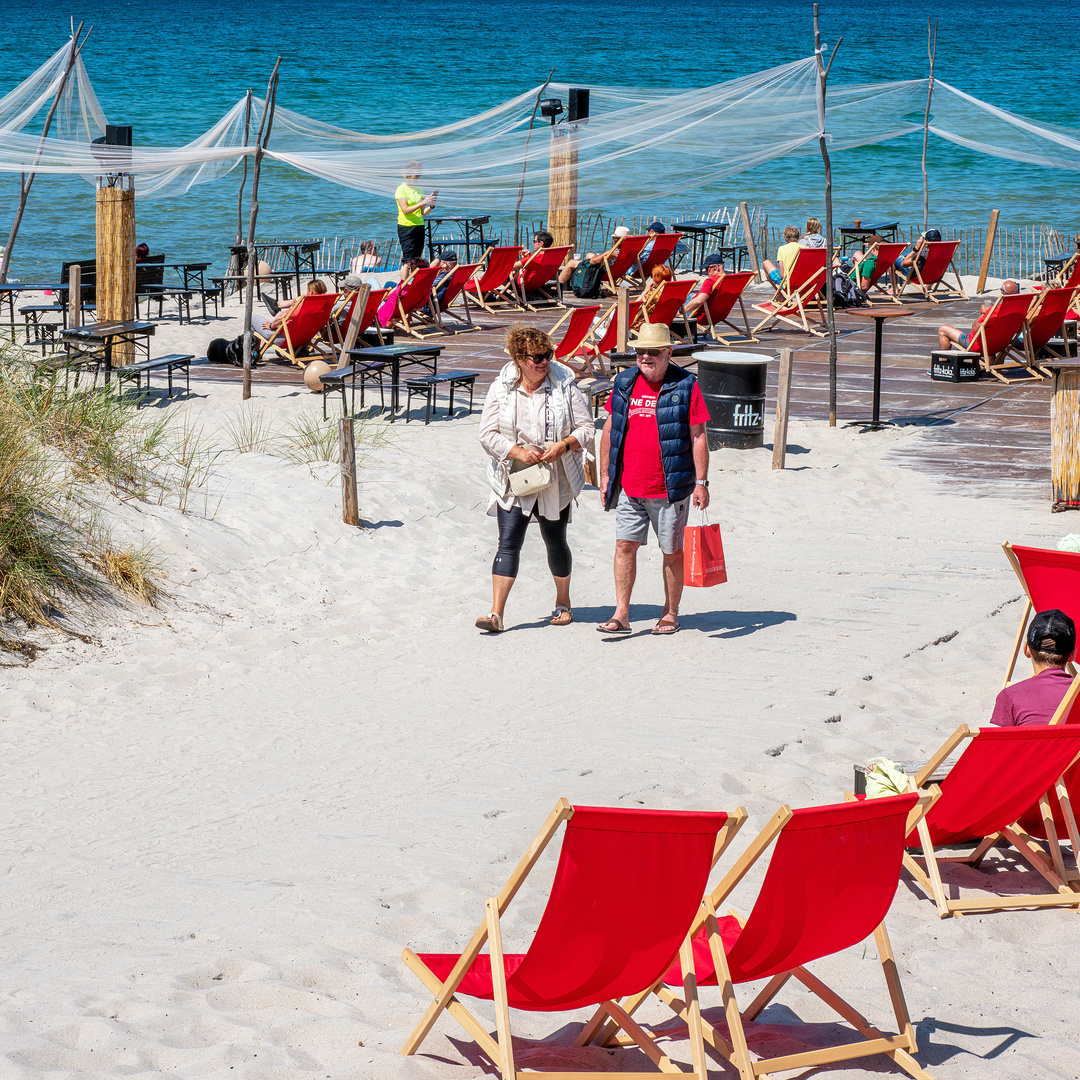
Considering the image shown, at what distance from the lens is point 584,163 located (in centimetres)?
1204

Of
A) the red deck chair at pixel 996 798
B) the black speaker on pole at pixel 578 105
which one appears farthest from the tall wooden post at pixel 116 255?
the red deck chair at pixel 996 798

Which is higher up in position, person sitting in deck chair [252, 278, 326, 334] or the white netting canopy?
the white netting canopy

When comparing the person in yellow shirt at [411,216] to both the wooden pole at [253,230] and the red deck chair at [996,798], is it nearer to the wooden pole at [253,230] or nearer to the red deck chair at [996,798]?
the wooden pole at [253,230]

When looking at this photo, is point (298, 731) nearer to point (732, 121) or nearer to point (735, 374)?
point (735, 374)

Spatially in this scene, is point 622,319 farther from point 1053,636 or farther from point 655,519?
point 1053,636

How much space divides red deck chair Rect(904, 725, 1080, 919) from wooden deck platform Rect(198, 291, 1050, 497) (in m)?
5.44

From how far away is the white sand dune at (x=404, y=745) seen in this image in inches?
120

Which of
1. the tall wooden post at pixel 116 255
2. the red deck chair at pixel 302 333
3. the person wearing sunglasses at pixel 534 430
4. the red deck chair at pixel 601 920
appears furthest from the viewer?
the red deck chair at pixel 302 333

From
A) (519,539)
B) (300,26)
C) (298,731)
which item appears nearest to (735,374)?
(519,539)

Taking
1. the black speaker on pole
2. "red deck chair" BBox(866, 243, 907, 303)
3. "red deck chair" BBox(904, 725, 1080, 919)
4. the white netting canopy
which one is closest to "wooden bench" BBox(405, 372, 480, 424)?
the white netting canopy

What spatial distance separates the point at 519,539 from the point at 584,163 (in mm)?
6696

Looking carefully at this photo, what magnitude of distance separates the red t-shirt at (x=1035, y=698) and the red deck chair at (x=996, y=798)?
0.71ft

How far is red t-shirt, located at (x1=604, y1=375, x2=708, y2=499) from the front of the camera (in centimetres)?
596

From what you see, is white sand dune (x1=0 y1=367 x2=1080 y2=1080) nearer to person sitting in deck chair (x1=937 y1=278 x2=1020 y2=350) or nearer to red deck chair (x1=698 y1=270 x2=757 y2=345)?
person sitting in deck chair (x1=937 y1=278 x2=1020 y2=350)
